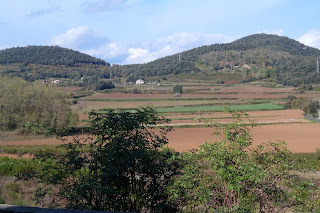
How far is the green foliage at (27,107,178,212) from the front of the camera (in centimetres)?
463

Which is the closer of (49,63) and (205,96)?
(205,96)

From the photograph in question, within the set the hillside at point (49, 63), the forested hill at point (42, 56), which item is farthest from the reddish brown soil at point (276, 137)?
the forested hill at point (42, 56)

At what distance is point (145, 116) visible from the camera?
535 cm

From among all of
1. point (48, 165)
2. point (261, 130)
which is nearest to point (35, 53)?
point (261, 130)

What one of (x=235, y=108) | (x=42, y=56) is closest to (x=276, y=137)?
(x=235, y=108)

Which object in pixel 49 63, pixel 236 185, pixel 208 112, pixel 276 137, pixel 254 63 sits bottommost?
pixel 276 137

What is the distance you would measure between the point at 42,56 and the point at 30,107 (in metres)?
102

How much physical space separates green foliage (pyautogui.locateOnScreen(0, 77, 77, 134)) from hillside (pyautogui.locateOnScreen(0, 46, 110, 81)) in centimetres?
5803

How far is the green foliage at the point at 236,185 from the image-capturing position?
423 cm

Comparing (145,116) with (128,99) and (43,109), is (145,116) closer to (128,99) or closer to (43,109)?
(43,109)

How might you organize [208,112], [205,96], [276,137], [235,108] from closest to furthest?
[276,137] < [208,112] < [235,108] < [205,96]

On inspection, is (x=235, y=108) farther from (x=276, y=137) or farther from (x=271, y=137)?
(x=271, y=137)

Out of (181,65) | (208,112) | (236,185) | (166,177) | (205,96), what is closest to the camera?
(236,185)

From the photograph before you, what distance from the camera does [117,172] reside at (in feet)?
15.4
